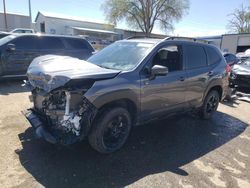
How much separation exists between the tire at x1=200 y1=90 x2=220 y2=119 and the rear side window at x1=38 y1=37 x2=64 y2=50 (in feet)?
19.6

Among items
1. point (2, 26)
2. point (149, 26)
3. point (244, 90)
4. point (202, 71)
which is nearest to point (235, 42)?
point (149, 26)

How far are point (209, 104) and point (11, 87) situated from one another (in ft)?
20.8

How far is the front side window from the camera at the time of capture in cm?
455

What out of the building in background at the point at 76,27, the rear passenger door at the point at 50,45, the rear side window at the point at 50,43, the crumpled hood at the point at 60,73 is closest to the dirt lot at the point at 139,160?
the crumpled hood at the point at 60,73

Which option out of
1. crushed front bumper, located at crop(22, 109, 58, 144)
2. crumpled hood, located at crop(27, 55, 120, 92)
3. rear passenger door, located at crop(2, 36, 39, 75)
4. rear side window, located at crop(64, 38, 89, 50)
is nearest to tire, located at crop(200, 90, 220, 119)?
crumpled hood, located at crop(27, 55, 120, 92)

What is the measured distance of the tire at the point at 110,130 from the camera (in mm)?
3654

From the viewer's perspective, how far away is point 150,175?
11.2 feet

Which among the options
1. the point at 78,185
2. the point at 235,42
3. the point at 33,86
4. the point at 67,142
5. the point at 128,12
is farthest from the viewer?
the point at 128,12

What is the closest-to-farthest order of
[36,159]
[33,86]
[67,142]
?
[67,142]
[36,159]
[33,86]

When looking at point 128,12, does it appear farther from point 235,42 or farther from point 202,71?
point 202,71

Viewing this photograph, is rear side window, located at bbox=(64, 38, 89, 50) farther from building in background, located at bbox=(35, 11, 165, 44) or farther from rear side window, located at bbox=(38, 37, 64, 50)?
building in background, located at bbox=(35, 11, 165, 44)

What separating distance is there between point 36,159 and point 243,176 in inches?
118

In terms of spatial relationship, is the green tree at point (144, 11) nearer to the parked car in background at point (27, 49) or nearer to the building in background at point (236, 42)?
the building in background at point (236, 42)

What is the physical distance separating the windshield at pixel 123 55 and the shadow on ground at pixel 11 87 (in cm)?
335
